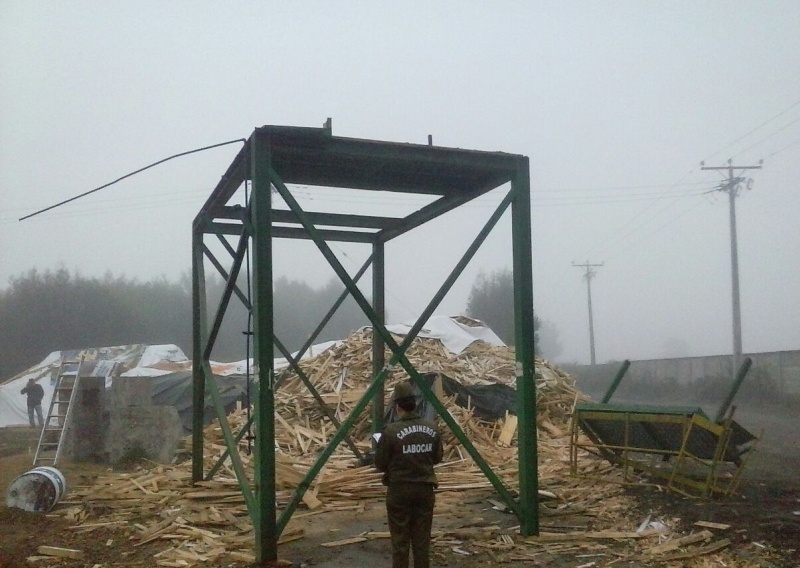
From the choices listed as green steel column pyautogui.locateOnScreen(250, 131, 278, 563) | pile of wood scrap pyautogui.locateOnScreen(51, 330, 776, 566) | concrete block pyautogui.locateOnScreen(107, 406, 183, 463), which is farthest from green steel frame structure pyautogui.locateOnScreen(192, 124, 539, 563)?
concrete block pyautogui.locateOnScreen(107, 406, 183, 463)

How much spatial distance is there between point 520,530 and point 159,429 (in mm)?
8902

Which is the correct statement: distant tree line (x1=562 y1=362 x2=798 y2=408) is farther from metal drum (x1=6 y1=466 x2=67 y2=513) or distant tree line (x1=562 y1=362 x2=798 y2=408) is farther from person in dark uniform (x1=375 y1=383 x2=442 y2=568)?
person in dark uniform (x1=375 y1=383 x2=442 y2=568)

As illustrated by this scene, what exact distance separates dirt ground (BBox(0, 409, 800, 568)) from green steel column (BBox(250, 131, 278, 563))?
0.39m

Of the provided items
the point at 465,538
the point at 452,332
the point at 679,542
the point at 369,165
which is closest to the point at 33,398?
the point at 452,332

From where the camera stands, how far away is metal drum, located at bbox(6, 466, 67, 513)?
9.61 m

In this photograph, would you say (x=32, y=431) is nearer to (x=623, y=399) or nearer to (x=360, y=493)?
(x=360, y=493)

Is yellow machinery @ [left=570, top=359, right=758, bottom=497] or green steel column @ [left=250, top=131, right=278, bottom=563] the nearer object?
green steel column @ [left=250, top=131, right=278, bottom=563]

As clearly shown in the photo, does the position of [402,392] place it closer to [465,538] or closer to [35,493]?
[465,538]

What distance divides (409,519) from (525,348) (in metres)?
2.98

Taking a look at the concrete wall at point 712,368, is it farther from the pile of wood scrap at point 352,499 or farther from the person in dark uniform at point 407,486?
the person in dark uniform at point 407,486

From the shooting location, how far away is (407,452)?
577 centimetres


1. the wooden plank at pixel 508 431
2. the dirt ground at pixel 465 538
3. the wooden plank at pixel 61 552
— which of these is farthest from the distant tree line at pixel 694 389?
the wooden plank at pixel 61 552

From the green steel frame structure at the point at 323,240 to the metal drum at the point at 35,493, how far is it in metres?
1.99

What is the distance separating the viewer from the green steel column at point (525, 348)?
7.85 metres
